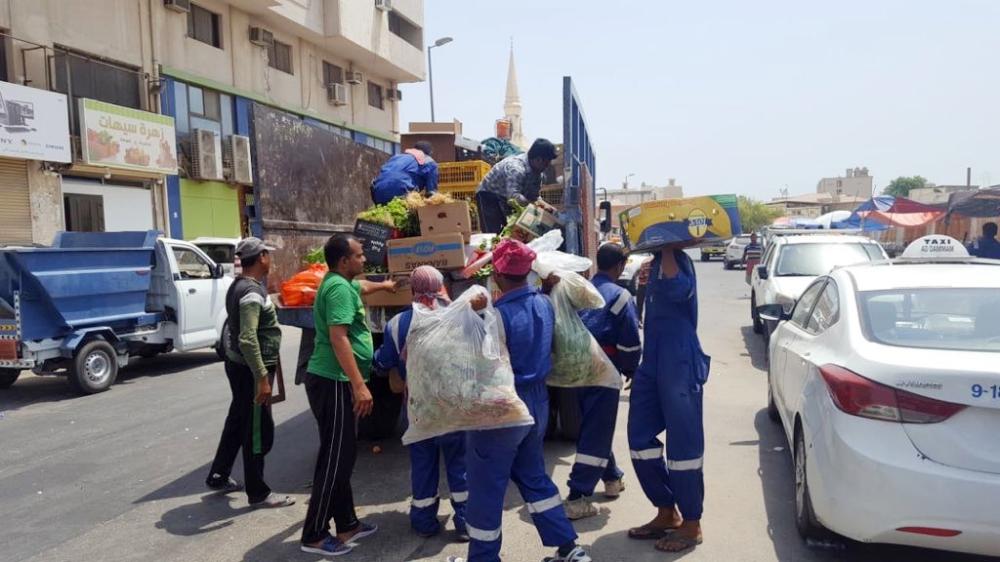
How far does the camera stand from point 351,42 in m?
23.4

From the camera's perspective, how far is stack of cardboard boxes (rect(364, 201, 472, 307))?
16.0 feet

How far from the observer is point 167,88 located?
17.3 meters

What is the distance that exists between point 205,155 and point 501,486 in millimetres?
17636

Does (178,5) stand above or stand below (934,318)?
above

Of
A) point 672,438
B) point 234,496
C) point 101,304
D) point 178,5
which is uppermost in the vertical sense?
point 178,5

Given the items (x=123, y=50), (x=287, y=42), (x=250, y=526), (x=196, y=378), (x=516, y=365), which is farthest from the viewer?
(x=287, y=42)

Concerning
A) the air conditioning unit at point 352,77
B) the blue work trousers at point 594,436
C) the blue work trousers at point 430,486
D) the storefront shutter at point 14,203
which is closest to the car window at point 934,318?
the blue work trousers at point 594,436

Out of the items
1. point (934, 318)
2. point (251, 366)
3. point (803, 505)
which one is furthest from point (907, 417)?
point (251, 366)

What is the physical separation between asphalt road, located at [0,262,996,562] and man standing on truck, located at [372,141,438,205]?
2.25 m

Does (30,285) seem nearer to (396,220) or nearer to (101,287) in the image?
(101,287)

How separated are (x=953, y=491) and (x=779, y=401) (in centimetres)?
237

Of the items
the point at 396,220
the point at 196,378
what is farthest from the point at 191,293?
the point at 396,220

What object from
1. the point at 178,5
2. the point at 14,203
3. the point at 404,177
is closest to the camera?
the point at 404,177

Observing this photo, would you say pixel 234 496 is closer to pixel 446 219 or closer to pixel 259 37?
pixel 446 219
